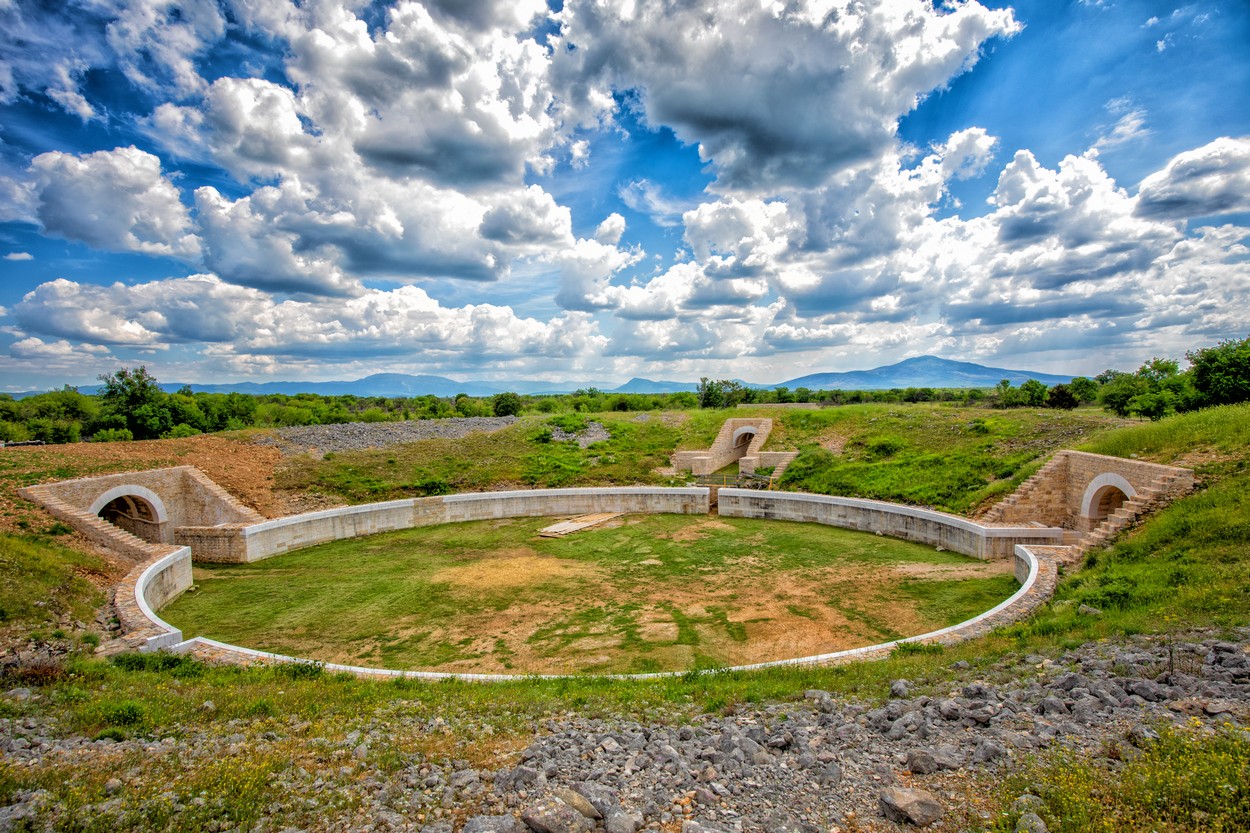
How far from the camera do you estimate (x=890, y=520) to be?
19594 millimetres

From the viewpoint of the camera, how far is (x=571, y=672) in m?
10.2

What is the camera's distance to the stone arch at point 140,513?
1786 cm

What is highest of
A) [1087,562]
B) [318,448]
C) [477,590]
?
[318,448]

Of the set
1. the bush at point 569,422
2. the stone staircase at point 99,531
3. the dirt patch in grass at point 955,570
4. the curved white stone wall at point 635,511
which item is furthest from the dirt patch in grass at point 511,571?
the bush at point 569,422

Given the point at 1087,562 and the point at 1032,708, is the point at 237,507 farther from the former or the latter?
the point at 1087,562

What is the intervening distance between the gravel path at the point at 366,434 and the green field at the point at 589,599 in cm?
798

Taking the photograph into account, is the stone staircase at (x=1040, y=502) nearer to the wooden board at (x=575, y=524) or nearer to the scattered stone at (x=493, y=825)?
the wooden board at (x=575, y=524)

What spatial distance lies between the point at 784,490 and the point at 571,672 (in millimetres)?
16914

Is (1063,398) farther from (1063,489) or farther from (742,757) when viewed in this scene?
(742,757)

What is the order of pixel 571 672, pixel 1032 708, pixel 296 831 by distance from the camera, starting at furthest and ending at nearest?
pixel 571 672, pixel 1032 708, pixel 296 831

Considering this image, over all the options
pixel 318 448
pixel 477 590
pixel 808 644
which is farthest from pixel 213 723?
pixel 318 448

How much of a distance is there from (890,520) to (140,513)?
88.3 ft

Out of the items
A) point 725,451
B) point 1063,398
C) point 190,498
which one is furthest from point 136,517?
point 1063,398

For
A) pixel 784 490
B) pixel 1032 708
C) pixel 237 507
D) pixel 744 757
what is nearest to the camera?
pixel 744 757
